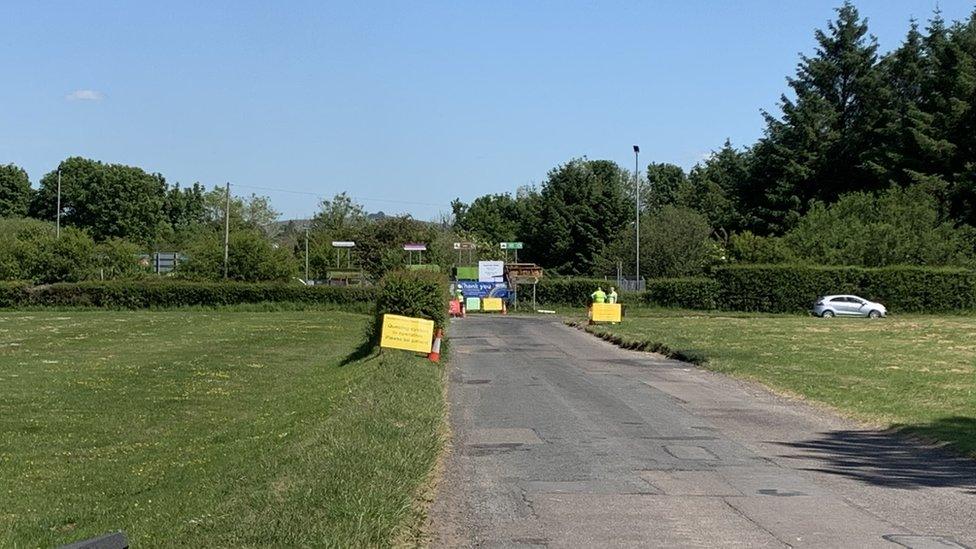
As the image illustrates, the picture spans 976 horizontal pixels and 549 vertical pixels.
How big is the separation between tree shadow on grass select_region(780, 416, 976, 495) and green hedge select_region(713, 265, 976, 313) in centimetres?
4626

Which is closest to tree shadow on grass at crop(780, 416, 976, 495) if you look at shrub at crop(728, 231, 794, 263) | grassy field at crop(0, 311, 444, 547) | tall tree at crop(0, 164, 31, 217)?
grassy field at crop(0, 311, 444, 547)

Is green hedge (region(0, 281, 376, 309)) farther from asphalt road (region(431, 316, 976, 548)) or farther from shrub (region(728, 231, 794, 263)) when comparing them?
asphalt road (region(431, 316, 976, 548))

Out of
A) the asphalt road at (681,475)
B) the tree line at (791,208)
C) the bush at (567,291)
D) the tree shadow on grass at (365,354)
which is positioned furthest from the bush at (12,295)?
the asphalt road at (681,475)

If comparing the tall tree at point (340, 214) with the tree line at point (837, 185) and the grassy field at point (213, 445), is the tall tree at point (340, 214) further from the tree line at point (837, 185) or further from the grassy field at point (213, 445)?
the grassy field at point (213, 445)

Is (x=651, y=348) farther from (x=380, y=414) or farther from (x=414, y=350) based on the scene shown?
(x=380, y=414)

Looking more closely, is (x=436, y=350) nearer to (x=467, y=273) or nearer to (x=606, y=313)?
(x=606, y=313)

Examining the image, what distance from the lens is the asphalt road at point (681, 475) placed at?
9156 mm

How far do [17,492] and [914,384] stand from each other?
16931 mm

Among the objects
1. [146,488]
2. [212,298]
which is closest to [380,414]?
[146,488]

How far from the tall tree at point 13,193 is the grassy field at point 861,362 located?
106 meters

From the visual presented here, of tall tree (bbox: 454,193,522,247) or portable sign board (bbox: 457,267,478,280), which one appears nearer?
portable sign board (bbox: 457,267,478,280)

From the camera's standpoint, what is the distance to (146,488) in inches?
508

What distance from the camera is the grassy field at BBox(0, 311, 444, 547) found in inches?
350

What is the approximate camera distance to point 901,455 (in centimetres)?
1401
